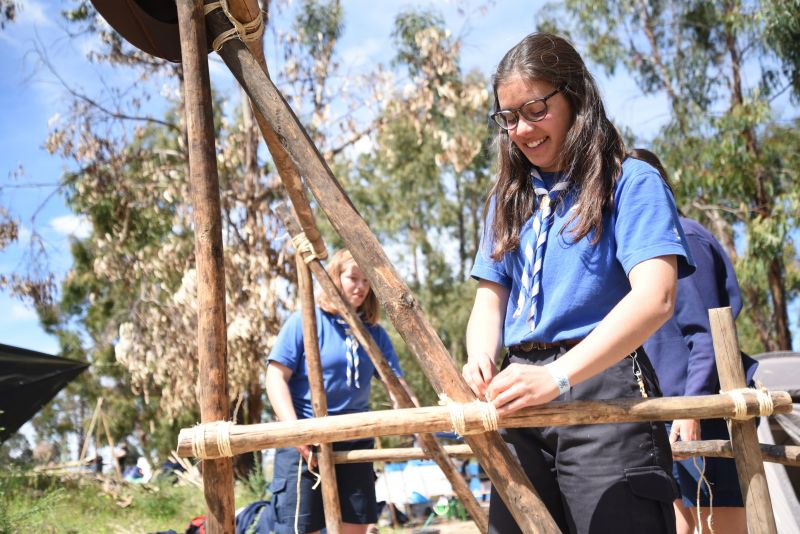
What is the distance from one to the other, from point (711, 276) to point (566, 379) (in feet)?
4.20

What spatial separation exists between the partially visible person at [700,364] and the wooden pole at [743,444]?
483 millimetres

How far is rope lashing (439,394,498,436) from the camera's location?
5.50 ft

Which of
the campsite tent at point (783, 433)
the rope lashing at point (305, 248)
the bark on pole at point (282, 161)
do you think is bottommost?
the campsite tent at point (783, 433)

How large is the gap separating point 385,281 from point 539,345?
1.30ft

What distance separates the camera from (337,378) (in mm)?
3764

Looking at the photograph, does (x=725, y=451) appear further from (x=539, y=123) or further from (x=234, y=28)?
(x=234, y=28)

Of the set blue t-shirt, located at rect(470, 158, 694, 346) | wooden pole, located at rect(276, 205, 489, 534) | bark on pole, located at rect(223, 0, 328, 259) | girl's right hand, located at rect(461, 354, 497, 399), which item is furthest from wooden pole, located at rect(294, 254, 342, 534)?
blue t-shirt, located at rect(470, 158, 694, 346)

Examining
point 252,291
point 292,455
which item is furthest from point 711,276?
point 252,291

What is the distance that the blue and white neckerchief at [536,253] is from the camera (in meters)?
1.77

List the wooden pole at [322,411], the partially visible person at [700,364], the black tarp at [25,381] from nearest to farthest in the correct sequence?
the partially visible person at [700,364] → the wooden pole at [322,411] → the black tarp at [25,381]

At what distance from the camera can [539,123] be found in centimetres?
179

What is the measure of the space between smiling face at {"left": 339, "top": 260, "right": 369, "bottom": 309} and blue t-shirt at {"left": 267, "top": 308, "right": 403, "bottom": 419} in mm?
181

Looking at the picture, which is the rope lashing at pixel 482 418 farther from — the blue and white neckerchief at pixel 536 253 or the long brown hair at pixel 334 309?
the long brown hair at pixel 334 309

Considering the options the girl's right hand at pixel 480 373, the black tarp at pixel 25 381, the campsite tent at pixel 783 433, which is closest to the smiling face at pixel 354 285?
the campsite tent at pixel 783 433
